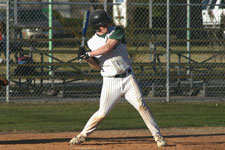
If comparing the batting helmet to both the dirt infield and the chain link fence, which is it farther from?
the chain link fence

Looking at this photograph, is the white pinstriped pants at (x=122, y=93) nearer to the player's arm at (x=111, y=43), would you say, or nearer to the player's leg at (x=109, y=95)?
the player's leg at (x=109, y=95)

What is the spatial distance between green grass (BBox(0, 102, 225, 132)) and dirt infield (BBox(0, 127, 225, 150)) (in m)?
0.66

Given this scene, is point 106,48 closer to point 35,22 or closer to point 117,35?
point 117,35

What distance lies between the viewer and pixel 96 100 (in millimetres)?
14180

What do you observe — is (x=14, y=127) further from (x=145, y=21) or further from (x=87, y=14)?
(x=145, y=21)

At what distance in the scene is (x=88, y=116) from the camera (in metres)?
11.6

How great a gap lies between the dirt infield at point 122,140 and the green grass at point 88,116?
659 mm

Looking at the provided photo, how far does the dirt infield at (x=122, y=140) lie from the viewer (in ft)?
26.2

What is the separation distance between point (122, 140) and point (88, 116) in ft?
10.1

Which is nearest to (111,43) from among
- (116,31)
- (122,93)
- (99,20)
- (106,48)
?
(106,48)

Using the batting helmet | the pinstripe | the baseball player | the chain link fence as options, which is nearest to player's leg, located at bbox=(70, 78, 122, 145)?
→ the baseball player

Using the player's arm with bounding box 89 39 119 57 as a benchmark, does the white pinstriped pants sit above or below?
below

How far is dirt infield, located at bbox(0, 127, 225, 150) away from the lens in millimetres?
7980

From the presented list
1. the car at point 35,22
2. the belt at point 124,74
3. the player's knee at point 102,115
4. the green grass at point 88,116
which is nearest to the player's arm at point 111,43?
the belt at point 124,74
